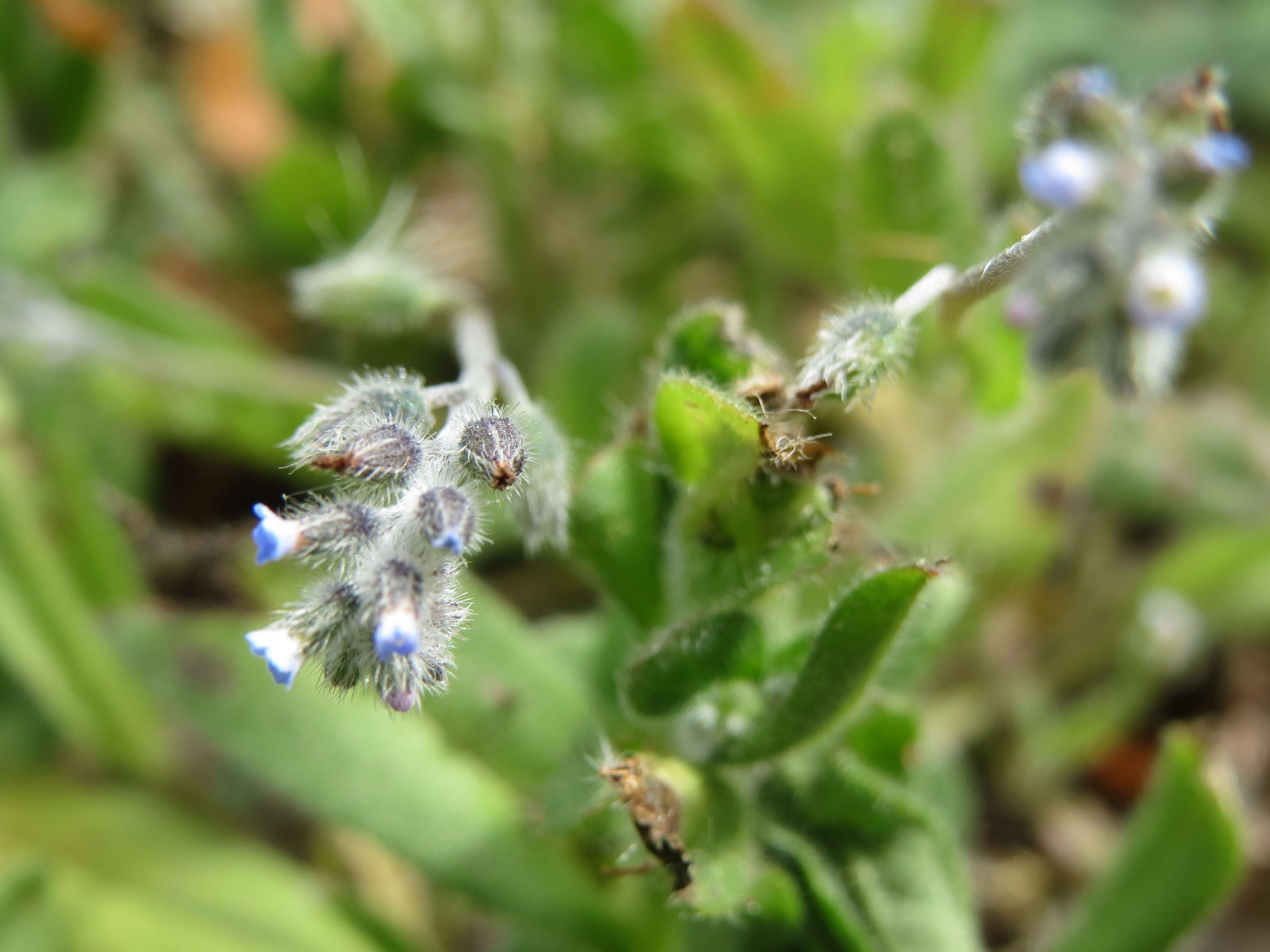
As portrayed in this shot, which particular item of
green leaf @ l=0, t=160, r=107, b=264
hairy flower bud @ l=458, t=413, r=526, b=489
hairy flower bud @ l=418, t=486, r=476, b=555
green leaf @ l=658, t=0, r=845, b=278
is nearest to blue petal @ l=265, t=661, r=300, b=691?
hairy flower bud @ l=418, t=486, r=476, b=555

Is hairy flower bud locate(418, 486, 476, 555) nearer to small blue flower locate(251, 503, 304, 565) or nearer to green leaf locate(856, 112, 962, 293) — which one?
small blue flower locate(251, 503, 304, 565)

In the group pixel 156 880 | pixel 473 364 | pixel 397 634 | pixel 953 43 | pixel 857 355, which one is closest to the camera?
pixel 397 634

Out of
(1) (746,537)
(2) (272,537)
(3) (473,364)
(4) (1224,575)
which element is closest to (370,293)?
(3) (473,364)

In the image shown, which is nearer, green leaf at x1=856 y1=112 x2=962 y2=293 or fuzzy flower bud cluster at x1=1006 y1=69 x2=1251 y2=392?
fuzzy flower bud cluster at x1=1006 y1=69 x2=1251 y2=392

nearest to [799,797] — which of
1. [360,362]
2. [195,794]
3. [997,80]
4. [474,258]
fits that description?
[195,794]

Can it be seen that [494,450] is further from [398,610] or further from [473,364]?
[473,364]

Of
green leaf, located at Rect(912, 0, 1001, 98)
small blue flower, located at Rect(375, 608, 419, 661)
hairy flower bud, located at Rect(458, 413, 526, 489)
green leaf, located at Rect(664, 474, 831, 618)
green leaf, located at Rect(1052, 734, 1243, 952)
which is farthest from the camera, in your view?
green leaf, located at Rect(912, 0, 1001, 98)

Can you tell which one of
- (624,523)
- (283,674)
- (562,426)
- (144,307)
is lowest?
(283,674)

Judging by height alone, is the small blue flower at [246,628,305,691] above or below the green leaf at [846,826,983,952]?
above
